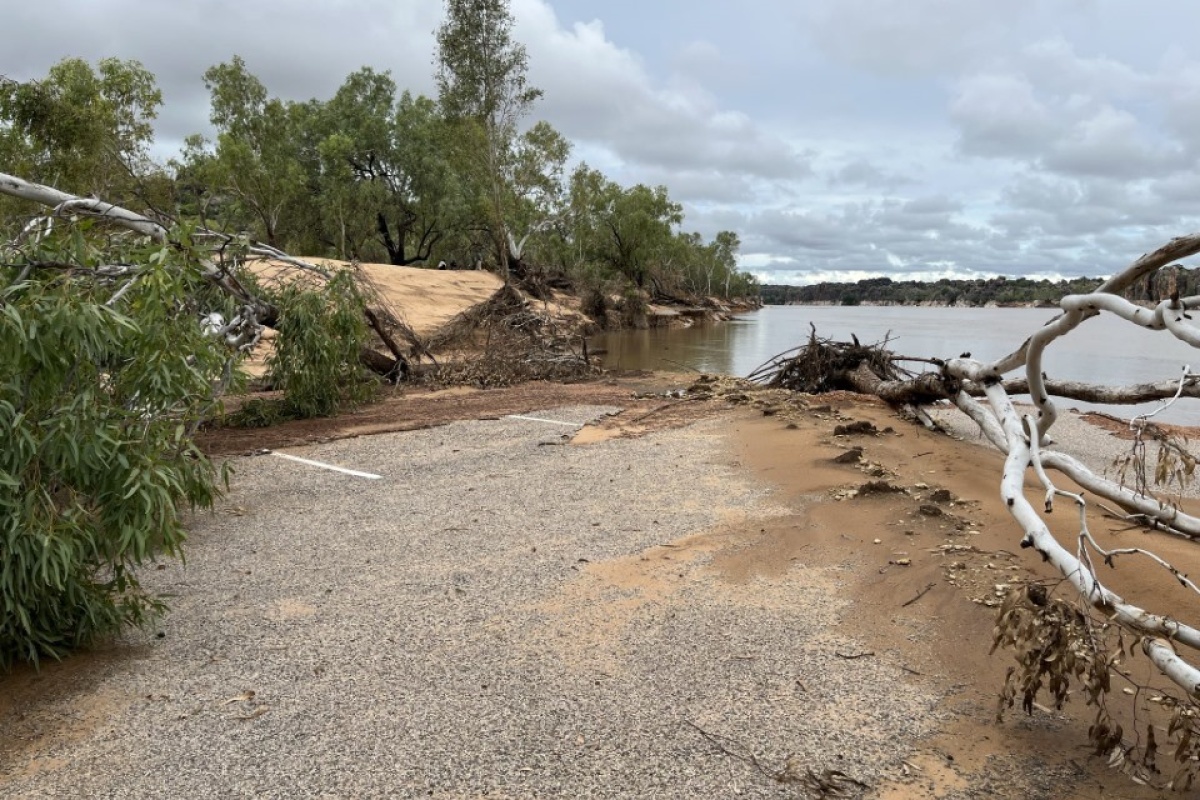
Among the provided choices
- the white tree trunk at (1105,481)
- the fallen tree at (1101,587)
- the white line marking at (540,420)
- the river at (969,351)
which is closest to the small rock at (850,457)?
the fallen tree at (1101,587)

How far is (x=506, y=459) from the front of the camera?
8648mm

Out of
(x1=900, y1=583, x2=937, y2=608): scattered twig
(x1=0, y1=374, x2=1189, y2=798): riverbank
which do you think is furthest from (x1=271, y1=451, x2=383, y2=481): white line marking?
(x1=900, y1=583, x2=937, y2=608): scattered twig

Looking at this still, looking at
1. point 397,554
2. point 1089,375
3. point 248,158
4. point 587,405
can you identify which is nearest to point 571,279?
point 248,158

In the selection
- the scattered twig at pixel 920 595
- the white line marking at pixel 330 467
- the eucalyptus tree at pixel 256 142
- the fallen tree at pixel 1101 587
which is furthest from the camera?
the eucalyptus tree at pixel 256 142

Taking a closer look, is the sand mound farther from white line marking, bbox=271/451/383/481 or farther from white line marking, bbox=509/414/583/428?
white line marking, bbox=271/451/383/481

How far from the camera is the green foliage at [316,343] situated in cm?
1052

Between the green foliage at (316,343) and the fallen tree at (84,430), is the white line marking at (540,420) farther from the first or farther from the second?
the fallen tree at (84,430)

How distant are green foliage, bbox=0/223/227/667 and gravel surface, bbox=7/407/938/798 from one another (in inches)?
14.8

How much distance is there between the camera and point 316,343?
1060 centimetres

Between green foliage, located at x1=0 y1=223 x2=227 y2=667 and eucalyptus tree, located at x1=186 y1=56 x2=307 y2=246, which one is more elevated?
eucalyptus tree, located at x1=186 y1=56 x2=307 y2=246

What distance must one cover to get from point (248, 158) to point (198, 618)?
1275 inches

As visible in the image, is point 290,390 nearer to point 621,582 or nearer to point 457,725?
point 621,582

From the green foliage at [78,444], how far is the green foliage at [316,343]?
6.26m

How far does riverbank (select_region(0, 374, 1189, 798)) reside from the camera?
2.98 m
